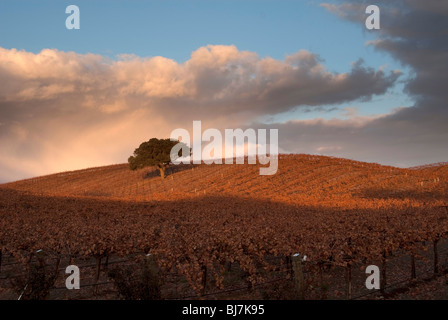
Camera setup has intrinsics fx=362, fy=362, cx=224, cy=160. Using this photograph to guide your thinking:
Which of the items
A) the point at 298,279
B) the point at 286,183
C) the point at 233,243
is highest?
the point at 233,243

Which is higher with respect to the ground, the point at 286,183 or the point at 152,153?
the point at 152,153

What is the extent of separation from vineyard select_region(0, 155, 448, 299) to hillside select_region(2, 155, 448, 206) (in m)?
0.67

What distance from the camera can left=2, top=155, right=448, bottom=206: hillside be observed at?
165 ft

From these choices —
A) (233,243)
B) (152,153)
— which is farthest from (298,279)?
(152,153)

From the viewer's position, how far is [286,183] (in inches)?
2414

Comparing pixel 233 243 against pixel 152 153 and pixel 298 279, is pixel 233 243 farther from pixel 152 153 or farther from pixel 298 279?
pixel 152 153

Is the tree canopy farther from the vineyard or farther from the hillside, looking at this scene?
the vineyard

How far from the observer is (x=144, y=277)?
40.9 ft

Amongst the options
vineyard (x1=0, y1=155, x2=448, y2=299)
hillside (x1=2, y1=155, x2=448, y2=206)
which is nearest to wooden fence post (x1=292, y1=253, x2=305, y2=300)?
vineyard (x1=0, y1=155, x2=448, y2=299)

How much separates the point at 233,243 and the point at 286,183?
46852 mm

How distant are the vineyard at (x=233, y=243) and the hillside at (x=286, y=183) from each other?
0.67 metres

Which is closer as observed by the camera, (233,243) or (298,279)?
(298,279)

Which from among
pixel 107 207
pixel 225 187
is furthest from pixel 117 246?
pixel 225 187
